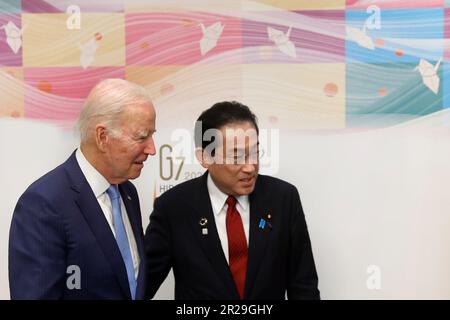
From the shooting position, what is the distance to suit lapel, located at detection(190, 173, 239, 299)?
7.00 ft

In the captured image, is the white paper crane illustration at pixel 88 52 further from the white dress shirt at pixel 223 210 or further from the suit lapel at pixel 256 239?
the suit lapel at pixel 256 239

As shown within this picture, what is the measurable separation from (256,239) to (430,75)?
1.15 metres

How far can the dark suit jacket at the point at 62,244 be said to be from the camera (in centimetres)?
158

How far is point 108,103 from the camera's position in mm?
1733

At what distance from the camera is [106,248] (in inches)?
66.5

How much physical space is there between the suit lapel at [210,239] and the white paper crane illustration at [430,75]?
3.75 feet

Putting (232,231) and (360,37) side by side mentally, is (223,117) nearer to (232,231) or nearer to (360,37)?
(232,231)

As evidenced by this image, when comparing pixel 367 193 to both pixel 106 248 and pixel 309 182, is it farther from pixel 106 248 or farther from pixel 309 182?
pixel 106 248

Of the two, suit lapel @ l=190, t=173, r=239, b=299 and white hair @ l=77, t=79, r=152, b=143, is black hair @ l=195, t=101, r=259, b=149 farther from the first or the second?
white hair @ l=77, t=79, r=152, b=143

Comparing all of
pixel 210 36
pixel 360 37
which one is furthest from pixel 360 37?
pixel 210 36

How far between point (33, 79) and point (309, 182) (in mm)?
1385

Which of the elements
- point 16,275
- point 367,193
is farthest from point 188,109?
point 16,275

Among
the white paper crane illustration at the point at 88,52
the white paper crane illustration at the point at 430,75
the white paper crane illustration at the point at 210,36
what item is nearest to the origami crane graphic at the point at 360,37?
the white paper crane illustration at the point at 430,75
